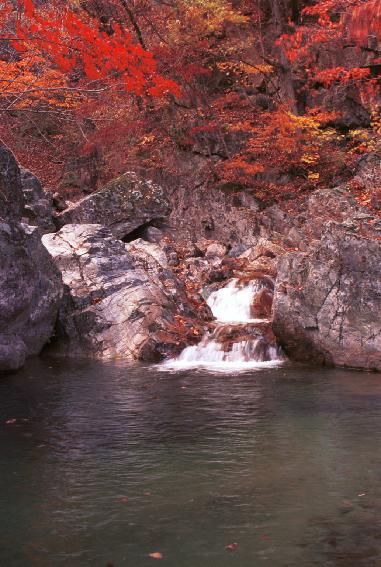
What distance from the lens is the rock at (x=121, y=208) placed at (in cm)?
2234

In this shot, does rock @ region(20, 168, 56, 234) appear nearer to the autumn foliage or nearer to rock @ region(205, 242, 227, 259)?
the autumn foliage

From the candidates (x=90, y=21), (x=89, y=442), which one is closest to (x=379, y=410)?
(x=89, y=442)

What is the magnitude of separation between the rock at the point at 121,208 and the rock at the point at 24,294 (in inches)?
260

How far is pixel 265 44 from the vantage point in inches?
1078

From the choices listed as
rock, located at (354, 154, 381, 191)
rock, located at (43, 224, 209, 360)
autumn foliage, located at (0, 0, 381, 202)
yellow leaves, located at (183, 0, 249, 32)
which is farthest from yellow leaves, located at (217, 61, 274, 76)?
rock, located at (43, 224, 209, 360)

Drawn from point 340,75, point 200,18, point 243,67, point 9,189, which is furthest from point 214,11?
point 9,189

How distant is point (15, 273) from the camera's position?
44.2ft

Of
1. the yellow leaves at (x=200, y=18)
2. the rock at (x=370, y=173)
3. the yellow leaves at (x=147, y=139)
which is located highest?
the yellow leaves at (x=200, y=18)

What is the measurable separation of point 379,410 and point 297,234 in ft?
39.0

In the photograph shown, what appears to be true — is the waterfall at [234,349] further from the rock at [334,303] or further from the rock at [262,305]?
the rock at [262,305]

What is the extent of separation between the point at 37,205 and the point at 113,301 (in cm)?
654

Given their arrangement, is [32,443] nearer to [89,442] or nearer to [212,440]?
[89,442]

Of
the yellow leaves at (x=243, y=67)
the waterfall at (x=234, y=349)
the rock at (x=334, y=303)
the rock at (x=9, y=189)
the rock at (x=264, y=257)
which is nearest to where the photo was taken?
the rock at (x=9, y=189)

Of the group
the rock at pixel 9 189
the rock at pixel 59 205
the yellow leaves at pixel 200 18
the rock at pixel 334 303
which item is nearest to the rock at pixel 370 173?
the yellow leaves at pixel 200 18
